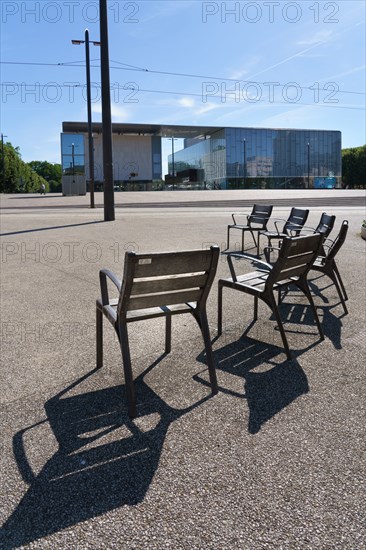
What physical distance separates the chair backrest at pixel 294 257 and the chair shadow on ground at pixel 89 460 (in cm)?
137

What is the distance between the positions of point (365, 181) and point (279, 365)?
4129 inches

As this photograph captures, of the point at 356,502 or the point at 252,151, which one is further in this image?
the point at 252,151

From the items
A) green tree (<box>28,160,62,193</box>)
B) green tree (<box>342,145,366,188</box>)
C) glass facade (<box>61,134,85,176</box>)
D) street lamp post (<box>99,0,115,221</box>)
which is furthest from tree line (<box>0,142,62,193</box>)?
green tree (<box>342,145,366,188</box>)

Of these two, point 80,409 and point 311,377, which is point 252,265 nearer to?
point 311,377

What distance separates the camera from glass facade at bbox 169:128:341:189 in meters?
86.2

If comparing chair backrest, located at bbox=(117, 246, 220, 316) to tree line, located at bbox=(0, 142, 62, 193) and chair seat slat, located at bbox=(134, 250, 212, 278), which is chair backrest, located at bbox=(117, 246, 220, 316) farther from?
tree line, located at bbox=(0, 142, 62, 193)

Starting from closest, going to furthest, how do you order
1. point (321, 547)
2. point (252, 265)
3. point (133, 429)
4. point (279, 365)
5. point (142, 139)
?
point (321, 547), point (133, 429), point (279, 365), point (252, 265), point (142, 139)

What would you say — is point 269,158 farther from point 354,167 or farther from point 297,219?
point 297,219

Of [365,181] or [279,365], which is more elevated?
[365,181]

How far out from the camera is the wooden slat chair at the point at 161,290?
3166 mm

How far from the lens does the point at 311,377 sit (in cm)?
378

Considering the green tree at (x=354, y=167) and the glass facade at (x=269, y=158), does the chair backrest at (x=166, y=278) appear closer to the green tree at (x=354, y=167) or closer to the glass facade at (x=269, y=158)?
the glass facade at (x=269, y=158)

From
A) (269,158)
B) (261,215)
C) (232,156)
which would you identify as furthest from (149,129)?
(261,215)

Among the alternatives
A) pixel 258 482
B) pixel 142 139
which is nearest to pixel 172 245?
pixel 258 482
